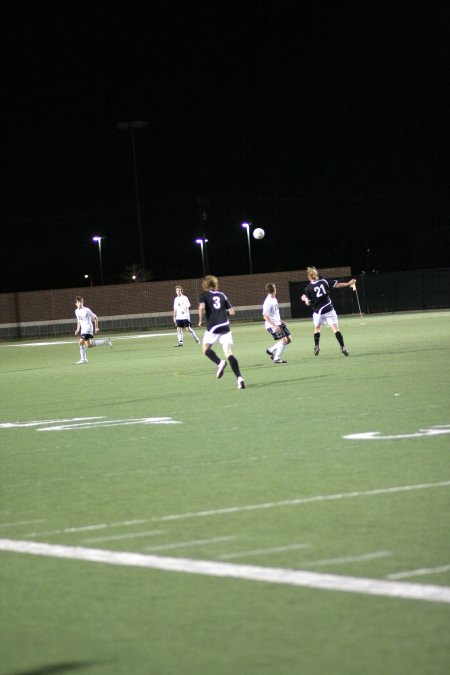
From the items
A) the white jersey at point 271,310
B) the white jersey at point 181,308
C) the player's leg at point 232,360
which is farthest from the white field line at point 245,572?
the white jersey at point 181,308

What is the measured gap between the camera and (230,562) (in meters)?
6.80

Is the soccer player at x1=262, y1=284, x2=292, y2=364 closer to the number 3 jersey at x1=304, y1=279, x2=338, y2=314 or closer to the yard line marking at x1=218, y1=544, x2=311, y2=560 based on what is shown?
the number 3 jersey at x1=304, y1=279, x2=338, y2=314

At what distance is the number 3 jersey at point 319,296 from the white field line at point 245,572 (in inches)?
788

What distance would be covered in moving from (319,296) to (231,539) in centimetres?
2029

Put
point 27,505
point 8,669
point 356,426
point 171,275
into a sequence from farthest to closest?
point 171,275
point 356,426
point 27,505
point 8,669

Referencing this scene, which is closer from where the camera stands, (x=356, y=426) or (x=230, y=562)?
(x=230, y=562)

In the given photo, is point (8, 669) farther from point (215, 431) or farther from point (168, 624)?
point (215, 431)

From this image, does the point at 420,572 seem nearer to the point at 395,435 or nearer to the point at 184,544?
the point at 184,544

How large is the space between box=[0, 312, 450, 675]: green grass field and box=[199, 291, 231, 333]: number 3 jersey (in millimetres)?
3686

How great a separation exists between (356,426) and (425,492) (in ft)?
15.4

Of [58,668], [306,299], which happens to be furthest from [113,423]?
[306,299]

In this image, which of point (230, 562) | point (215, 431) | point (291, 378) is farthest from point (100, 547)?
point (291, 378)

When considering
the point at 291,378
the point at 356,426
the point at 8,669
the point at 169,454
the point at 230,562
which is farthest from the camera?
the point at 291,378

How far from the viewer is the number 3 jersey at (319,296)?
89.7 ft
